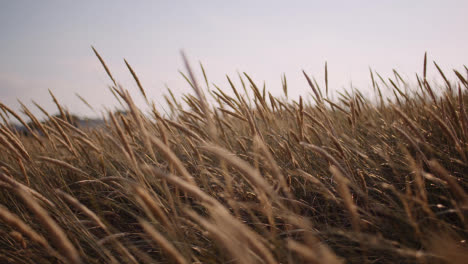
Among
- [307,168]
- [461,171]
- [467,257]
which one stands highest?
[307,168]

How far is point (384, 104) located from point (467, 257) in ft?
4.94

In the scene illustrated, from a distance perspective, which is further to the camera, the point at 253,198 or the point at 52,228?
the point at 253,198

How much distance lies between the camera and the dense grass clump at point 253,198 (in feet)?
1.86

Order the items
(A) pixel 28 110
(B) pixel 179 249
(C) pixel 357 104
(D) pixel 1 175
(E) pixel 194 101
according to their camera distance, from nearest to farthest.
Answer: (D) pixel 1 175, (B) pixel 179 249, (A) pixel 28 110, (E) pixel 194 101, (C) pixel 357 104

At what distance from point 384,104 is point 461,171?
86cm

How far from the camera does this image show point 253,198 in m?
1.18

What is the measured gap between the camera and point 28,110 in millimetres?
1219

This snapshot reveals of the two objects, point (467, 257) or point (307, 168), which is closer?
point (467, 257)

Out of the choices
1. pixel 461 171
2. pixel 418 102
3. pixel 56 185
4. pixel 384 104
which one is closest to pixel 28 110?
pixel 56 185

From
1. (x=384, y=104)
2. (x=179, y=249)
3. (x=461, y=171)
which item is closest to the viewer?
(x=179, y=249)

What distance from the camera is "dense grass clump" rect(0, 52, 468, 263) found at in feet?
1.86

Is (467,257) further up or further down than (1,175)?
further down

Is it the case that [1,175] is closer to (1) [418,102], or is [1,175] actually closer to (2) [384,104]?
(2) [384,104]

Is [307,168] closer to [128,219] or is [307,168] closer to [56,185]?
[128,219]
